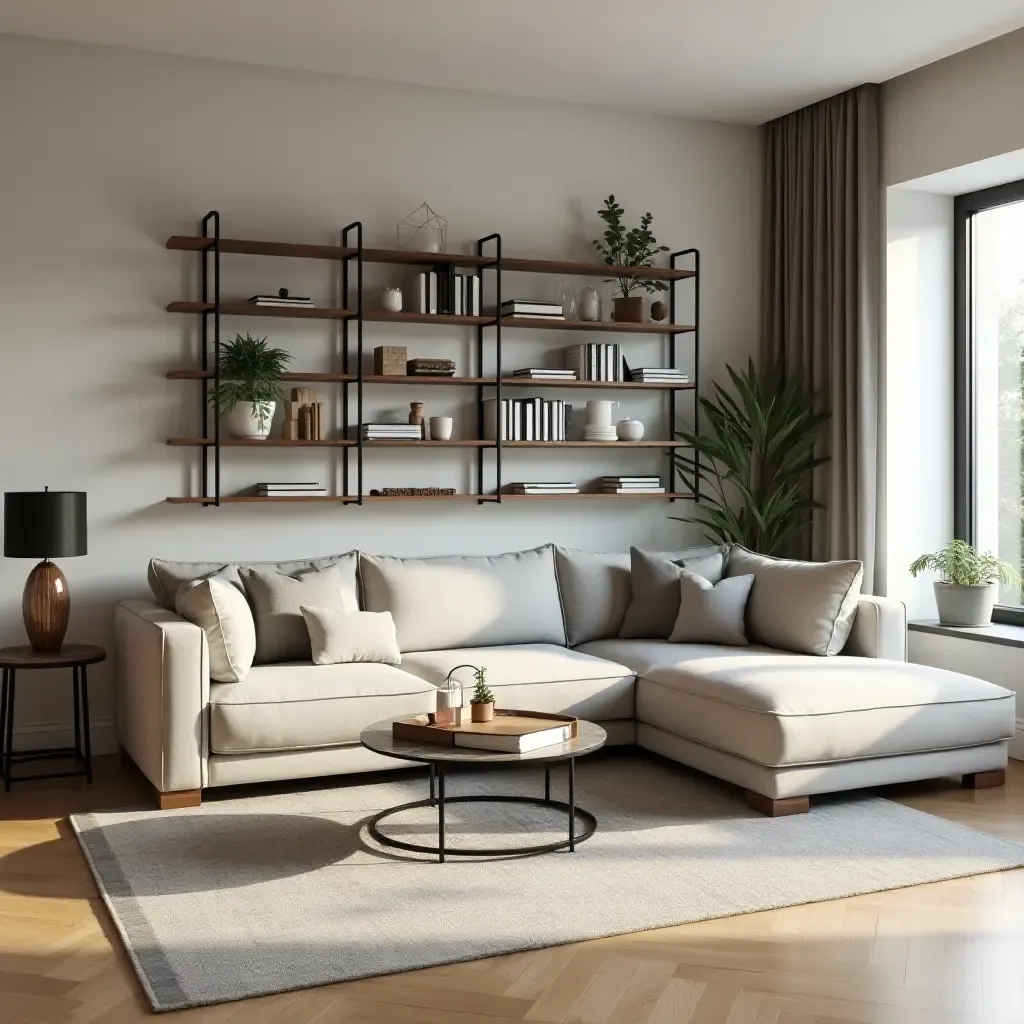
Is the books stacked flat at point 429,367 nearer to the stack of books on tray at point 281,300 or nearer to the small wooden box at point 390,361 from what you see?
the small wooden box at point 390,361

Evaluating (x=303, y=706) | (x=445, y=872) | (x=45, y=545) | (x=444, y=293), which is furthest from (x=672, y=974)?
(x=444, y=293)

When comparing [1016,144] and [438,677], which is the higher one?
[1016,144]

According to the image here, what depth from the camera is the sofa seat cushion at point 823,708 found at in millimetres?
4148

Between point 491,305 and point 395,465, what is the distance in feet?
2.90

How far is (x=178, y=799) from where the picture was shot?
14.0 feet

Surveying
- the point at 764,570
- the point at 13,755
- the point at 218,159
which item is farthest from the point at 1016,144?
the point at 13,755

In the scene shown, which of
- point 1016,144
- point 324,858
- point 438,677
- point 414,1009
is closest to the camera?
point 414,1009

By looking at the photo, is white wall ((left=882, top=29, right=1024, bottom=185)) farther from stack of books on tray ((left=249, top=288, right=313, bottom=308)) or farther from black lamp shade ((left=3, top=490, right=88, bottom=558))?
black lamp shade ((left=3, top=490, right=88, bottom=558))

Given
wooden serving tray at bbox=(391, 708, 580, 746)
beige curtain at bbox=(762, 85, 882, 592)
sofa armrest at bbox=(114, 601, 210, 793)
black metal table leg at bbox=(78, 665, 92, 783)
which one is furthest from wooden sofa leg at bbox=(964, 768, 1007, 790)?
black metal table leg at bbox=(78, 665, 92, 783)

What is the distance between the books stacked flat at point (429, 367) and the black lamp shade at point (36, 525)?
5.33ft

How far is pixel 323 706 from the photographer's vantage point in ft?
14.3

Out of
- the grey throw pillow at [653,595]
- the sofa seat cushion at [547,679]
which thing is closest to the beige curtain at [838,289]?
the grey throw pillow at [653,595]

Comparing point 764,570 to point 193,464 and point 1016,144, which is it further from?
point 193,464

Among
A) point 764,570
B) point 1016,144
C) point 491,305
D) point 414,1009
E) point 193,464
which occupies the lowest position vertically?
point 414,1009
